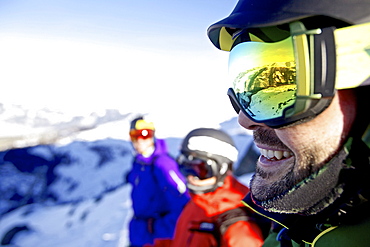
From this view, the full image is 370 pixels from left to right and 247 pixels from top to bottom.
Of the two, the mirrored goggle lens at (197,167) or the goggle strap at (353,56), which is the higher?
the goggle strap at (353,56)

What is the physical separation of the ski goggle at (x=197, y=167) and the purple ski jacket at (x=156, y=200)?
1.84 ft

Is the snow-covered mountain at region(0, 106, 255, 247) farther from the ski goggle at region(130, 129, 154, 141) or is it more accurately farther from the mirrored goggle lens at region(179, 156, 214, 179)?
the mirrored goggle lens at region(179, 156, 214, 179)

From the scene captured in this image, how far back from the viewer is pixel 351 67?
78 cm

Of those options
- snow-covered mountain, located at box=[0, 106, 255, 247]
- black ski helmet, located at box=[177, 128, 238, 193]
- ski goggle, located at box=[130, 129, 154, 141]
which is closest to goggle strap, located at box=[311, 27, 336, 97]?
black ski helmet, located at box=[177, 128, 238, 193]

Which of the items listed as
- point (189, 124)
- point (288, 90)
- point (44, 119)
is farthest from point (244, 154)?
point (44, 119)

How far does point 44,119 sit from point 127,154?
10.4 meters

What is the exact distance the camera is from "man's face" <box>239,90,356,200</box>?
2.68 feet

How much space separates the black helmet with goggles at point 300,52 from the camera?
776 mm

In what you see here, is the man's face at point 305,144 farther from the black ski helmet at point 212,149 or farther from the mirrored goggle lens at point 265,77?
the black ski helmet at point 212,149

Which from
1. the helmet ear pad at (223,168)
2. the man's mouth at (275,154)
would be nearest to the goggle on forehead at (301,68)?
the man's mouth at (275,154)

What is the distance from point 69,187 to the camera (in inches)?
306

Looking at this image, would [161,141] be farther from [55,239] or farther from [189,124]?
[189,124]

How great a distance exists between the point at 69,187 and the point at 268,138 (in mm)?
7627

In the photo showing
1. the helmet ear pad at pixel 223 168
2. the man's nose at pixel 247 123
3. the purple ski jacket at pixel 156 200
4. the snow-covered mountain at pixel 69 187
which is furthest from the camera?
the snow-covered mountain at pixel 69 187
